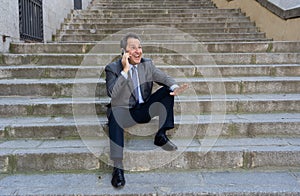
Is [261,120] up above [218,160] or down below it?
above

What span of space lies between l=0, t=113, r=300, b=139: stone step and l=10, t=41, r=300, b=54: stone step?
1726 millimetres

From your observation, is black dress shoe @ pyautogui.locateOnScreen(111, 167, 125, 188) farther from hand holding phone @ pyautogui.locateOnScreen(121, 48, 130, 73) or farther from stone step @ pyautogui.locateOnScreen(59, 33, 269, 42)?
stone step @ pyautogui.locateOnScreen(59, 33, 269, 42)

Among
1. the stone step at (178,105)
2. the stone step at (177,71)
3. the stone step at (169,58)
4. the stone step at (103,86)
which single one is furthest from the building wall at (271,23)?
the stone step at (178,105)

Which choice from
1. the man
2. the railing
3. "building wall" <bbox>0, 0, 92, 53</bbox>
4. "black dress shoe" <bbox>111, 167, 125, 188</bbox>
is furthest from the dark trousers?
the railing

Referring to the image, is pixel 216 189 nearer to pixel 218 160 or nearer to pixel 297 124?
pixel 218 160

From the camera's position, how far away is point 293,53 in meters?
4.21

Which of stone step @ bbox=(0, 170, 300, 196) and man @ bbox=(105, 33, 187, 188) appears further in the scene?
man @ bbox=(105, 33, 187, 188)

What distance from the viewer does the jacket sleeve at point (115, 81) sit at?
239cm

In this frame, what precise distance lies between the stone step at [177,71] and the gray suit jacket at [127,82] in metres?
1.11

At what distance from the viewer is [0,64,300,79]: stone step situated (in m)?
3.68

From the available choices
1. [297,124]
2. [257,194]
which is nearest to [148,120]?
[257,194]

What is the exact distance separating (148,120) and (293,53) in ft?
9.41

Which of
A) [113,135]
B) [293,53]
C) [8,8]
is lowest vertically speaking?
[113,135]

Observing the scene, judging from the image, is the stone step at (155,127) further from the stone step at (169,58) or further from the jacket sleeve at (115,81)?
the stone step at (169,58)
